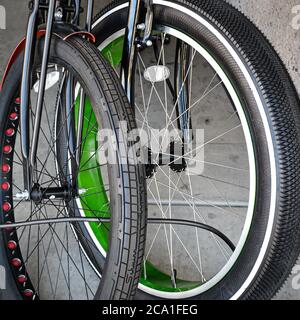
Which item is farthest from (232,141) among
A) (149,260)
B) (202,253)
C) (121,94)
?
(121,94)

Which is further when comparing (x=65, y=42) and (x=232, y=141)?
(x=232, y=141)

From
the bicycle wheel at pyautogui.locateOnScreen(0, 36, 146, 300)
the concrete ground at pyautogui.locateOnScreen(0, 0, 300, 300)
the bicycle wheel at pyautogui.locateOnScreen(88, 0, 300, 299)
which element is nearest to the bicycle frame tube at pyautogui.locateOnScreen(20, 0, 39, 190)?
the bicycle wheel at pyautogui.locateOnScreen(0, 36, 146, 300)

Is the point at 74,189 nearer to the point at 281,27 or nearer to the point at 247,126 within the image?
the point at 247,126

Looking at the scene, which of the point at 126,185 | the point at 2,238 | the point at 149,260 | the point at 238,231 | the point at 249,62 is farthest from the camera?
the point at 149,260

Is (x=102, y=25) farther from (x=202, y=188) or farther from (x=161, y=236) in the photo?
(x=161, y=236)

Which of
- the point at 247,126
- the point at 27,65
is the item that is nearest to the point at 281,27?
the point at 247,126

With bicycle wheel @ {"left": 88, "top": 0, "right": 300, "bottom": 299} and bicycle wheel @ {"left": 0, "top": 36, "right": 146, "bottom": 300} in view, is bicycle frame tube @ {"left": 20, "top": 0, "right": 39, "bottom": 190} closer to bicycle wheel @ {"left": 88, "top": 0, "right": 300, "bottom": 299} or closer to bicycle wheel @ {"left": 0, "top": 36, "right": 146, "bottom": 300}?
bicycle wheel @ {"left": 0, "top": 36, "right": 146, "bottom": 300}

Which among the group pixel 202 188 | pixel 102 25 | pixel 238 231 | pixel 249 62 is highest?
pixel 102 25

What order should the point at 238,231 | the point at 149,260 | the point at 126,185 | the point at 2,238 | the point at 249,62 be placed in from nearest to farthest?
the point at 126,185 < the point at 249,62 < the point at 2,238 < the point at 238,231 < the point at 149,260

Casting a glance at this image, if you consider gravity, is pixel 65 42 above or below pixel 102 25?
below

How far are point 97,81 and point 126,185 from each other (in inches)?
8.5

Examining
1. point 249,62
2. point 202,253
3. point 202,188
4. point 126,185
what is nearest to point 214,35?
point 249,62

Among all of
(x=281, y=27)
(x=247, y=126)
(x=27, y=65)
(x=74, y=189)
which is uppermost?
(x=281, y=27)

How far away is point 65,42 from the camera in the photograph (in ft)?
3.36
